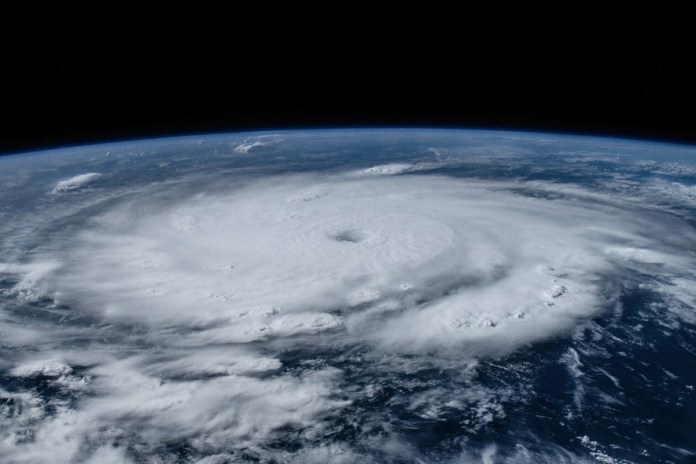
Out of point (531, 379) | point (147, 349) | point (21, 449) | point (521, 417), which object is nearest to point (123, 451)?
point (21, 449)

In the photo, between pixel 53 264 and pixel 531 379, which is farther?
pixel 53 264

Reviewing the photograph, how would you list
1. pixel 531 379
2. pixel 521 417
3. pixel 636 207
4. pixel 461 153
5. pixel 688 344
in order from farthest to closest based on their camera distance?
pixel 461 153 → pixel 636 207 → pixel 688 344 → pixel 531 379 → pixel 521 417

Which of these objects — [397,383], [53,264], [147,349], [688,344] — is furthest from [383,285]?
[53,264]

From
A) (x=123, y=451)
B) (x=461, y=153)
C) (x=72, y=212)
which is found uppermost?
(x=461, y=153)

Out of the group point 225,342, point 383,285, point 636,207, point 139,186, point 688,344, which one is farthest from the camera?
point 139,186

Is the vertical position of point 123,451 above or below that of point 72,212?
below

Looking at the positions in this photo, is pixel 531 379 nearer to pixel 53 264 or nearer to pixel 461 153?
pixel 53 264

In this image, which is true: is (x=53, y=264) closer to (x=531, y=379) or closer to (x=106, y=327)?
(x=106, y=327)
